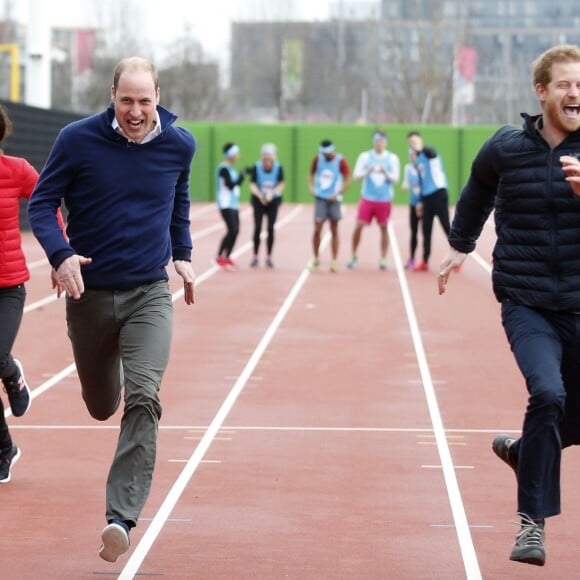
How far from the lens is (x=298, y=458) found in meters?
9.45

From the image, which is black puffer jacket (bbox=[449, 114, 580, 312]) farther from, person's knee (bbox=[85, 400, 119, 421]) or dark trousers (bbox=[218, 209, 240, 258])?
dark trousers (bbox=[218, 209, 240, 258])

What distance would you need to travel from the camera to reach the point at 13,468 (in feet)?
30.0

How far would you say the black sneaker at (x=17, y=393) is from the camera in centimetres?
885

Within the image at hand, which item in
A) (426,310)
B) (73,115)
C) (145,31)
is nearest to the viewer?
(426,310)

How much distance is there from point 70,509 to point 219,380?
4677mm

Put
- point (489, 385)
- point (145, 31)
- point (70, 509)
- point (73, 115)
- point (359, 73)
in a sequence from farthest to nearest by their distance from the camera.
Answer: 1. point (359, 73)
2. point (145, 31)
3. point (73, 115)
4. point (489, 385)
5. point (70, 509)

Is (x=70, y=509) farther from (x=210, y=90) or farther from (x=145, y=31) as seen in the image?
(x=145, y=31)

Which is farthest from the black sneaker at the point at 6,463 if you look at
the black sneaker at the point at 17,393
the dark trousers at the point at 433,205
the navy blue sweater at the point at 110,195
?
the dark trousers at the point at 433,205

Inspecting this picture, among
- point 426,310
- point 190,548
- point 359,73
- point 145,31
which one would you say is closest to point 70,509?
point 190,548

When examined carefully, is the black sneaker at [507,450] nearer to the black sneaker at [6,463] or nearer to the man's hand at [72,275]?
the man's hand at [72,275]

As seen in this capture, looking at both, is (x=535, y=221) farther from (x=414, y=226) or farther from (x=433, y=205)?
(x=414, y=226)

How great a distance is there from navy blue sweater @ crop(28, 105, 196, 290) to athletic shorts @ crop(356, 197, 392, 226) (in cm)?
1700

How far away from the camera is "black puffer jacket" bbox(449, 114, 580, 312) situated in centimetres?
646

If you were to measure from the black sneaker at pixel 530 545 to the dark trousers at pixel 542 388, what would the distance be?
5 centimetres
